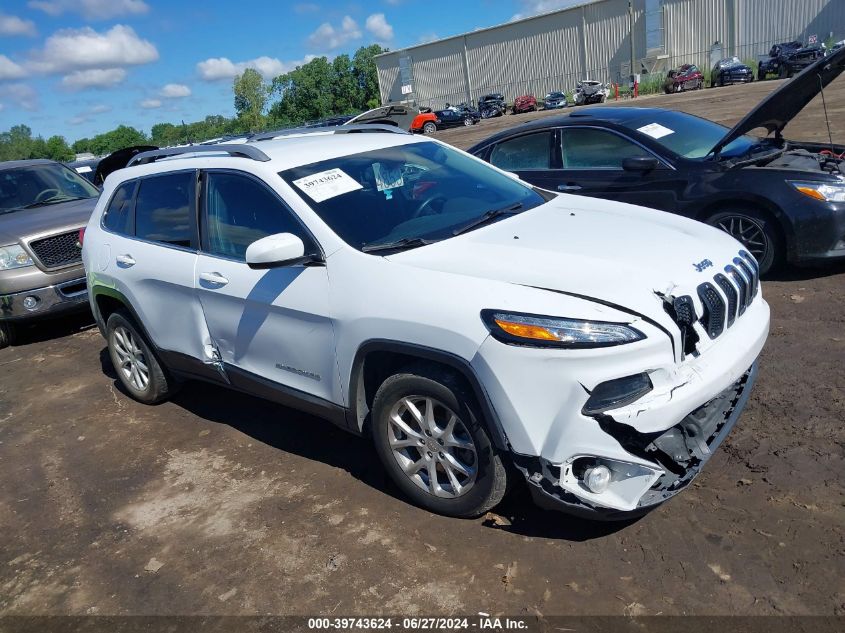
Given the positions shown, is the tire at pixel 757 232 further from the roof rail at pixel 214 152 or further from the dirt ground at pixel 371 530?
the roof rail at pixel 214 152

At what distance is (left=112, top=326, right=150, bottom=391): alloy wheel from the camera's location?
17.3ft

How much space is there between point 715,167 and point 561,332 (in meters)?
4.05

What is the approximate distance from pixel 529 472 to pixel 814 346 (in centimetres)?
284

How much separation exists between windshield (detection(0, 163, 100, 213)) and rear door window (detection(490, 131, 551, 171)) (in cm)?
538

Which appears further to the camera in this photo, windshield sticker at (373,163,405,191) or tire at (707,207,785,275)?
tire at (707,207,785,275)

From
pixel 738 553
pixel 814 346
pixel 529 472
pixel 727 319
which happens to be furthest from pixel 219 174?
pixel 814 346

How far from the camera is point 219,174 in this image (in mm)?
4223

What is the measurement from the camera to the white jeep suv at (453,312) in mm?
2805

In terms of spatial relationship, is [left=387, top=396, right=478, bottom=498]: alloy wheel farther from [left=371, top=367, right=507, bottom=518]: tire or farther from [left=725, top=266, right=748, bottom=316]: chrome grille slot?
[left=725, top=266, right=748, bottom=316]: chrome grille slot

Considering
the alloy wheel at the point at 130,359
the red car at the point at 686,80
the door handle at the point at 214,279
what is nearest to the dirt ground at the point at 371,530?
the alloy wheel at the point at 130,359

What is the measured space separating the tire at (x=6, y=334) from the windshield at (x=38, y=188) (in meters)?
1.56

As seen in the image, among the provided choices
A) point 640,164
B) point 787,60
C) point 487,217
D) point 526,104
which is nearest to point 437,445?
point 487,217

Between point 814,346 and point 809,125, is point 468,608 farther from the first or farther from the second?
point 809,125

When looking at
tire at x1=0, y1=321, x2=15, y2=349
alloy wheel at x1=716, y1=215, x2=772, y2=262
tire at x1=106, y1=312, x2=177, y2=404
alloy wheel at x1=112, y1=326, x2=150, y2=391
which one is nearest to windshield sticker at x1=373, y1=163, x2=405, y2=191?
tire at x1=106, y1=312, x2=177, y2=404
